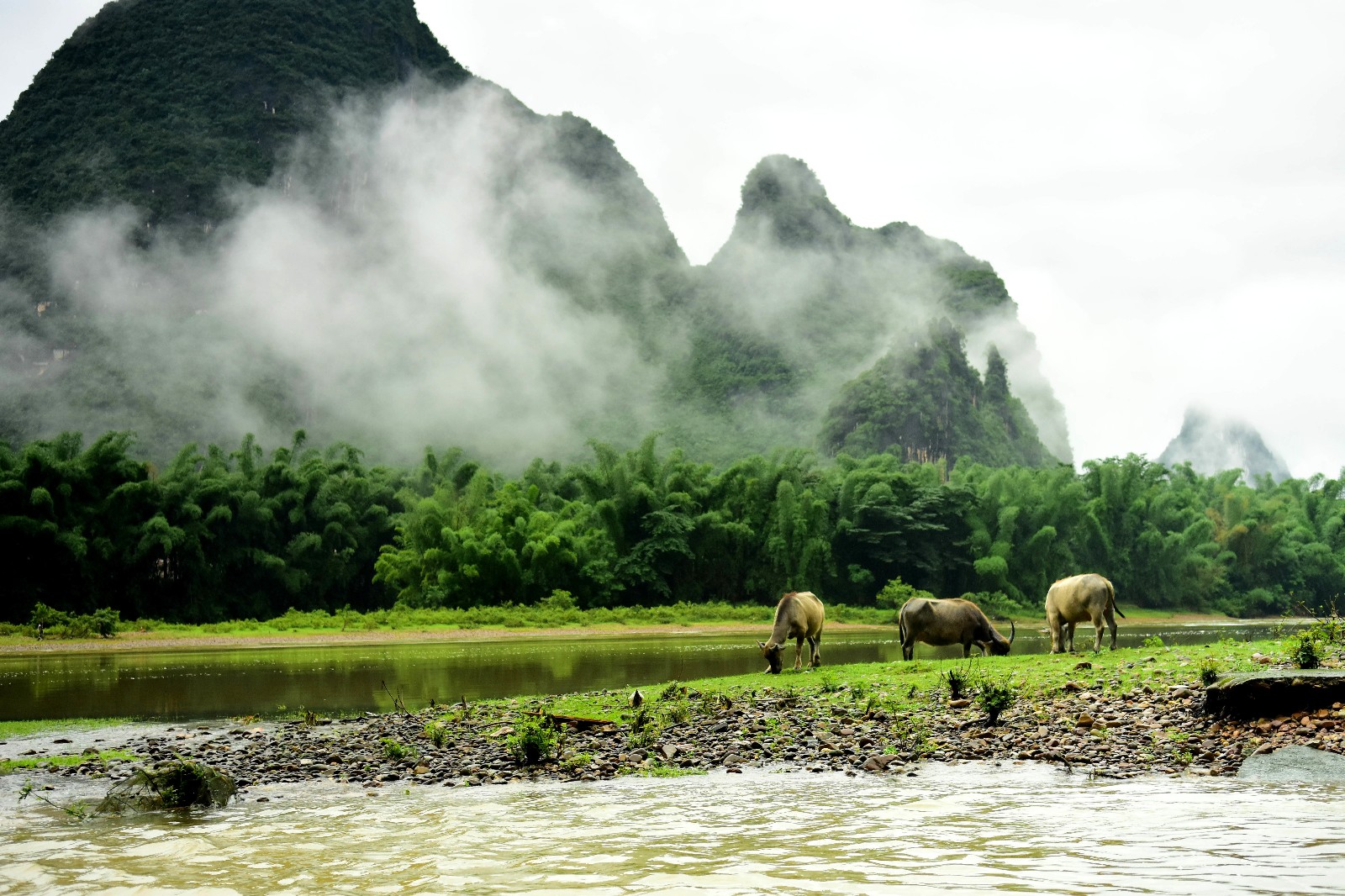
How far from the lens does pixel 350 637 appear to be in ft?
115

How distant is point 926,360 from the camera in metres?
105

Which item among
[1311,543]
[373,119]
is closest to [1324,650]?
[1311,543]

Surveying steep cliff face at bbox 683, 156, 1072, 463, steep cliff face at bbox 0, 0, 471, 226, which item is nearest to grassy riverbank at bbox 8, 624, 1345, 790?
steep cliff face at bbox 683, 156, 1072, 463

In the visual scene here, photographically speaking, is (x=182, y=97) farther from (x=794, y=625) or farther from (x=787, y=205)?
(x=794, y=625)

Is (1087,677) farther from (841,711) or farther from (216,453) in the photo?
(216,453)

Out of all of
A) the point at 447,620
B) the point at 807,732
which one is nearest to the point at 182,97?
the point at 447,620

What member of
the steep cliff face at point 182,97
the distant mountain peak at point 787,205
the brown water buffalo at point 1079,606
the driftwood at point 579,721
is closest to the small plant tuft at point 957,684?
the driftwood at point 579,721

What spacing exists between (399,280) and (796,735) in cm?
11715

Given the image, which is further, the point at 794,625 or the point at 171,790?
the point at 794,625

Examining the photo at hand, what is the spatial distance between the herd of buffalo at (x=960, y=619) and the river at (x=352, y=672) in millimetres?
2164

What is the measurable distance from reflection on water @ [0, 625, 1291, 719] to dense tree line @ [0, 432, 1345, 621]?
902cm

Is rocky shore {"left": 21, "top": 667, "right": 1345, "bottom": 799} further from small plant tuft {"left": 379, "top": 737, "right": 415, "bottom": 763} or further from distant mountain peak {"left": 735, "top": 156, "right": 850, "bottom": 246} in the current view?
distant mountain peak {"left": 735, "top": 156, "right": 850, "bottom": 246}

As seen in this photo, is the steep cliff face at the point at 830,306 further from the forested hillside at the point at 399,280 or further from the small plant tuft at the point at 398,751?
the small plant tuft at the point at 398,751

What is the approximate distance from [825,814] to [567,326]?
383 ft
